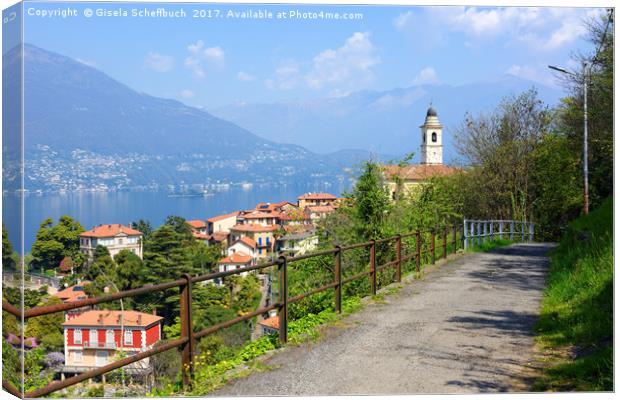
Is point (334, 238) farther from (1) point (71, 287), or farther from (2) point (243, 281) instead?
(1) point (71, 287)

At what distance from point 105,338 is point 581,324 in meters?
4.20

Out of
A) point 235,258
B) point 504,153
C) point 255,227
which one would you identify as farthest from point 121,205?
point 504,153

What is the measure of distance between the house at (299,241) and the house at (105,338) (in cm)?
680

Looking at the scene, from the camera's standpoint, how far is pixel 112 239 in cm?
781

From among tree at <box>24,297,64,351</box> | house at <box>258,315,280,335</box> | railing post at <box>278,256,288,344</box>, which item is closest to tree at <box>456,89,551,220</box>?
house at <box>258,315,280,335</box>

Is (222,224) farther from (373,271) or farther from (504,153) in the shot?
(504,153)

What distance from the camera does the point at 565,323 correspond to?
22.1ft

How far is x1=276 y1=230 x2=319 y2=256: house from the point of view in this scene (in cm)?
1304

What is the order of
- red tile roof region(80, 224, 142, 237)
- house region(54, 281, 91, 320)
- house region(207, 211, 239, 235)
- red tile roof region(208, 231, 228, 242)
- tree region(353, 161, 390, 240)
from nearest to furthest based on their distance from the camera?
house region(54, 281, 91, 320), red tile roof region(80, 224, 142, 237), tree region(353, 161, 390, 240), house region(207, 211, 239, 235), red tile roof region(208, 231, 228, 242)

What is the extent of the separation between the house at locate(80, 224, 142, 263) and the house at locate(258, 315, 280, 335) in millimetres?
1804

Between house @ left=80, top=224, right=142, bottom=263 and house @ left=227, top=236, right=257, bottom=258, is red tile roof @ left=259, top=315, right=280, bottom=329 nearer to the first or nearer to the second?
house @ left=80, top=224, right=142, bottom=263

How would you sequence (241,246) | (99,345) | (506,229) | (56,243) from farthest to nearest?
(506,229) < (241,246) < (56,243) < (99,345)

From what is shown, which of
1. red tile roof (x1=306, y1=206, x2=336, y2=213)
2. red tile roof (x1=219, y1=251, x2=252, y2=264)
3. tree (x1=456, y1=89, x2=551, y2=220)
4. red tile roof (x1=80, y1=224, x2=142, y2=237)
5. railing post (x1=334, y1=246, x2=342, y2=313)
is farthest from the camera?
tree (x1=456, y1=89, x2=551, y2=220)

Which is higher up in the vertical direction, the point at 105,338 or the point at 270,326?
the point at 105,338
